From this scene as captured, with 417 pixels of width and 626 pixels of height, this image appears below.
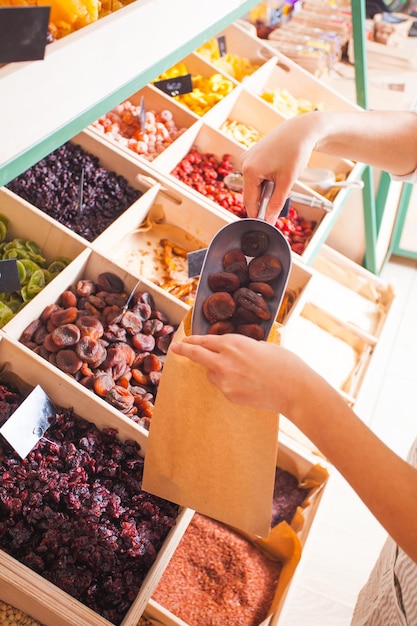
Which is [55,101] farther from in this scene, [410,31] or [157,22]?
[410,31]

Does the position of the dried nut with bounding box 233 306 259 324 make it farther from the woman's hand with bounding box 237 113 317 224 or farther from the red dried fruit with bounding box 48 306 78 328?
the red dried fruit with bounding box 48 306 78 328

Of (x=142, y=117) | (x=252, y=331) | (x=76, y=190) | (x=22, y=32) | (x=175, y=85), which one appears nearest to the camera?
(x=22, y=32)

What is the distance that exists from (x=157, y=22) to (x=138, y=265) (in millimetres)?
1183

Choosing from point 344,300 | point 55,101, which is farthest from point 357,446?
point 344,300

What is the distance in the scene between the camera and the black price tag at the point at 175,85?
2902 millimetres

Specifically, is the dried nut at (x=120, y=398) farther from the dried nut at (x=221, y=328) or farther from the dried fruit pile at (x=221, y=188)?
the dried fruit pile at (x=221, y=188)

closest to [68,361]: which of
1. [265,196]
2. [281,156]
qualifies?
[265,196]

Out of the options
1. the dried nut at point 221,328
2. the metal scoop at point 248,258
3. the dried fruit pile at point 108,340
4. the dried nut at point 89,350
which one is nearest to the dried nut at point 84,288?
the dried fruit pile at point 108,340

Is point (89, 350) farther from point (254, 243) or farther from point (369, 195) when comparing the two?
point (369, 195)

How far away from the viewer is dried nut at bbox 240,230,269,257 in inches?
61.5

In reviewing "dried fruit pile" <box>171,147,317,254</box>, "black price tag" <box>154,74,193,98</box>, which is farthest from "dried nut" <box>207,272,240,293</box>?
"black price tag" <box>154,74,193,98</box>

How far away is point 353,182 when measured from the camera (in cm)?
284

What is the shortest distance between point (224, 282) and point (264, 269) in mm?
121

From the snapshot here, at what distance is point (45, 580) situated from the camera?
144cm
